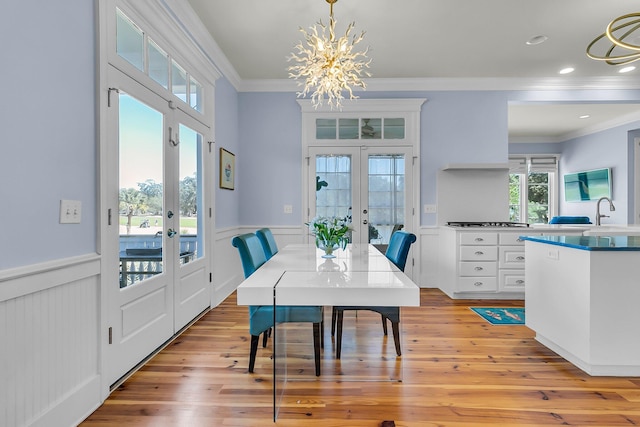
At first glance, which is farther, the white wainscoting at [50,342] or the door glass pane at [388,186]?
the door glass pane at [388,186]

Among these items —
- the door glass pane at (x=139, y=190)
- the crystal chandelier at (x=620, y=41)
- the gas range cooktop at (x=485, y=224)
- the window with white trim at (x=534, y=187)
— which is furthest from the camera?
the window with white trim at (x=534, y=187)

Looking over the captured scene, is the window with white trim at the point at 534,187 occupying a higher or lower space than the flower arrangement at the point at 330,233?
higher

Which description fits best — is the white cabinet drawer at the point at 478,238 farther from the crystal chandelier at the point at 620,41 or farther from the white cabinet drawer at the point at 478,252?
the crystal chandelier at the point at 620,41

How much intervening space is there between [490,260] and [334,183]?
207 cm

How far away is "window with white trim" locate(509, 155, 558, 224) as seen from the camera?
284 inches

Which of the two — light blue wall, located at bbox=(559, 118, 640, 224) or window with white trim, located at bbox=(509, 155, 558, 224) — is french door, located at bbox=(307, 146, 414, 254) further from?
window with white trim, located at bbox=(509, 155, 558, 224)

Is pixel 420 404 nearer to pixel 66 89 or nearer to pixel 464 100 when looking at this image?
pixel 66 89

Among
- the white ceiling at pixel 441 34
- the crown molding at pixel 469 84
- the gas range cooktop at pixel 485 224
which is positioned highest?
the white ceiling at pixel 441 34

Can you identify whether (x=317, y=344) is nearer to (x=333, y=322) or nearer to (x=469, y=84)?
(x=333, y=322)

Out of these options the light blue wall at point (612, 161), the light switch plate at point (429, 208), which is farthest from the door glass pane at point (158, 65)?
the light blue wall at point (612, 161)

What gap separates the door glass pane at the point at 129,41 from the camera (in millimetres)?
2055

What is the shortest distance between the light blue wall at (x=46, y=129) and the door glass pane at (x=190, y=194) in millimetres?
1064

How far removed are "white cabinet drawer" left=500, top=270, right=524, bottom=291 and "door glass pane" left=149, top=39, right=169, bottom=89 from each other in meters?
3.93

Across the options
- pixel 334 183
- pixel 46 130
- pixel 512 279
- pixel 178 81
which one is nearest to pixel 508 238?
pixel 512 279
